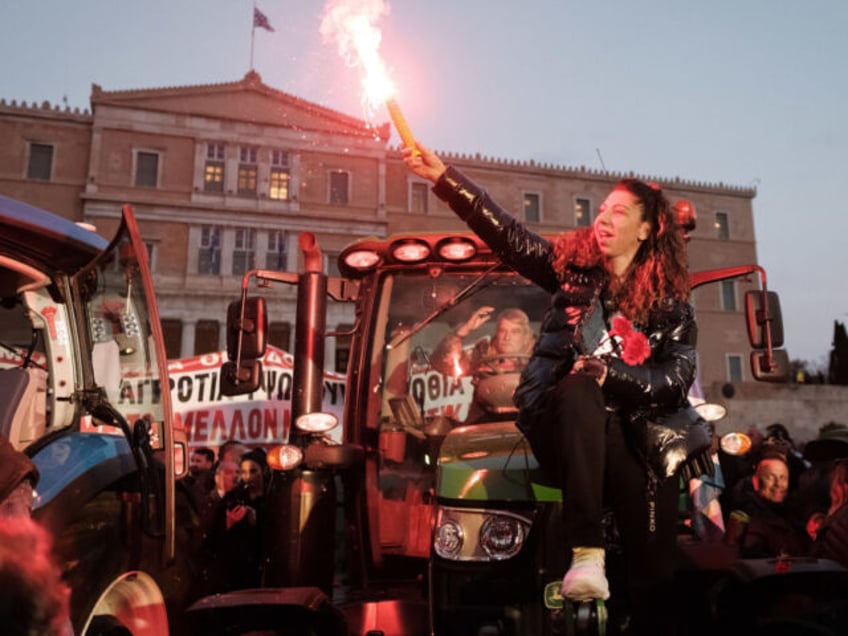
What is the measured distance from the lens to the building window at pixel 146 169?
119 ft

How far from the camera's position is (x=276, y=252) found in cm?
3728

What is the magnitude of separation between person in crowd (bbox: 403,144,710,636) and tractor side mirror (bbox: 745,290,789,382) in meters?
1.52

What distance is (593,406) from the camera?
2.38m

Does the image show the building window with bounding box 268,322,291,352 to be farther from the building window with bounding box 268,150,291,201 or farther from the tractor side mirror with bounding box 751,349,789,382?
the tractor side mirror with bounding box 751,349,789,382

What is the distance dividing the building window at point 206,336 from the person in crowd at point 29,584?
113 feet

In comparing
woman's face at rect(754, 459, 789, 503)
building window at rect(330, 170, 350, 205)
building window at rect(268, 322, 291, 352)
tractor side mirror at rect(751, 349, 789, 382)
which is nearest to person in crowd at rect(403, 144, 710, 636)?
tractor side mirror at rect(751, 349, 789, 382)

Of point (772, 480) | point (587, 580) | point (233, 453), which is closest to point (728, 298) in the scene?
point (233, 453)

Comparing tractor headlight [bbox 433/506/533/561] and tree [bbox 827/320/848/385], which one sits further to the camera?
tree [bbox 827/320/848/385]

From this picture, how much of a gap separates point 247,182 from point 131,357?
3533cm

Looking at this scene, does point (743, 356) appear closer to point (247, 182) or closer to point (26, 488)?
point (247, 182)

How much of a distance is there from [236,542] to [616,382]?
3641mm

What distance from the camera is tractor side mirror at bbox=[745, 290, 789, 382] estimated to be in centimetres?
416

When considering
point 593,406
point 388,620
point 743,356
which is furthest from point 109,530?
point 743,356

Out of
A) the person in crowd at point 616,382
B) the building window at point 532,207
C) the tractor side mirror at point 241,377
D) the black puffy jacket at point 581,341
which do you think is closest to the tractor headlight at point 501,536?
the person in crowd at point 616,382
